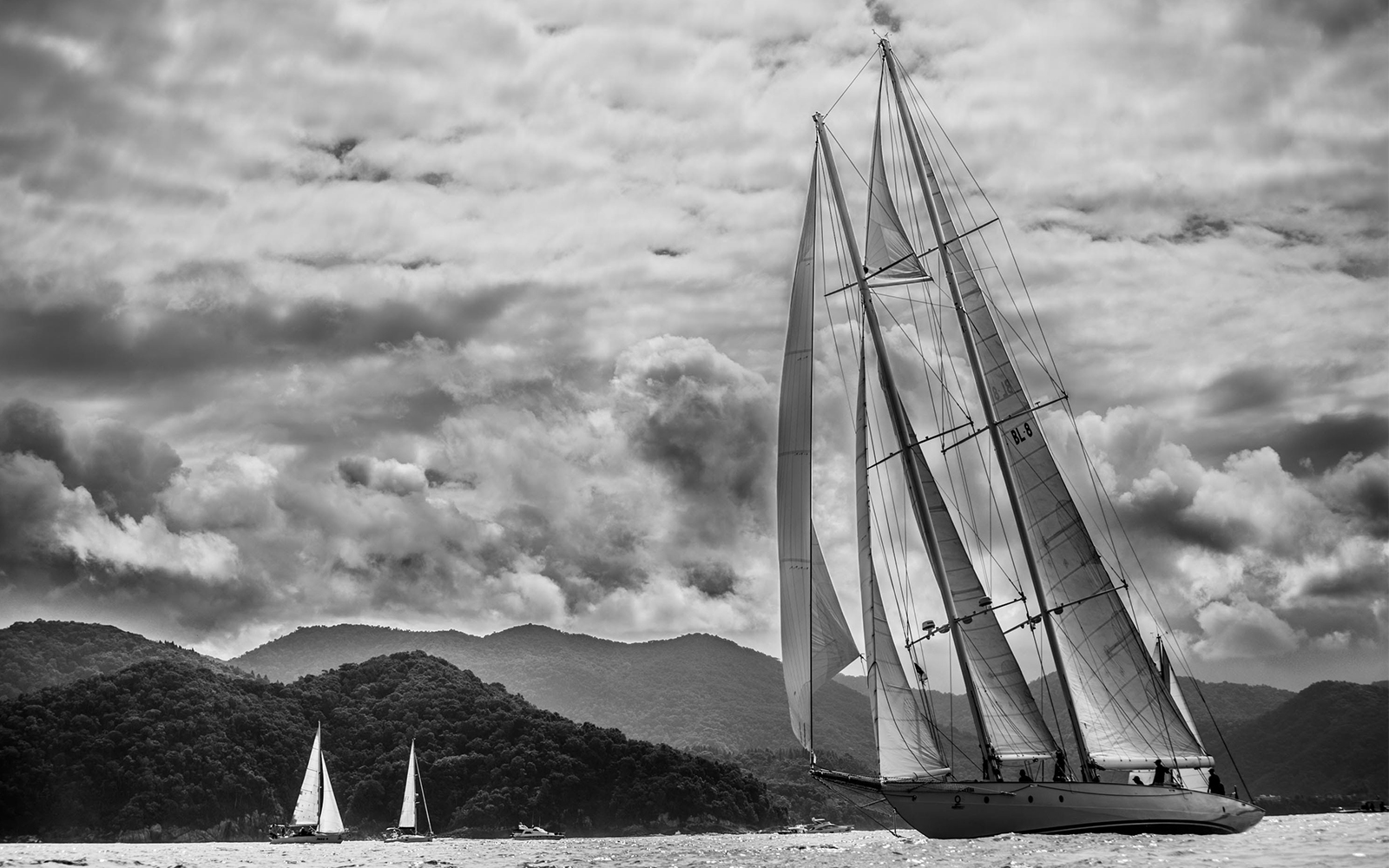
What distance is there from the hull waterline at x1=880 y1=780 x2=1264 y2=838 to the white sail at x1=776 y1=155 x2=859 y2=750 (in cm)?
484

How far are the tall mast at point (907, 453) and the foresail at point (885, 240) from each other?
0.60 meters

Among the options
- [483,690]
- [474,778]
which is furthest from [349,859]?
[483,690]

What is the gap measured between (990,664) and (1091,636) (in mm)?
3446

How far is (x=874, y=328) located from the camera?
1780 inches

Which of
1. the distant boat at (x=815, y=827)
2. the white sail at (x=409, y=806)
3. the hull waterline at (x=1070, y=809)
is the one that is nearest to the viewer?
the hull waterline at (x=1070, y=809)

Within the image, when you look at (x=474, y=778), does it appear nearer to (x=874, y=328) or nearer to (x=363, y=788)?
(x=363, y=788)

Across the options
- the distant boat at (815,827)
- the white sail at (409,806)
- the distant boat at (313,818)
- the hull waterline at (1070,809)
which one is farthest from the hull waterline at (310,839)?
the hull waterline at (1070,809)

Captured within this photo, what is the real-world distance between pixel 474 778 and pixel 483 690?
85.2ft

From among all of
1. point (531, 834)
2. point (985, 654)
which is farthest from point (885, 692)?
point (531, 834)

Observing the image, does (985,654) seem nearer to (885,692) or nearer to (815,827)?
(885,692)

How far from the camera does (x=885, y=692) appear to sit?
41875 mm

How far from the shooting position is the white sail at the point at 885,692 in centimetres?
4116

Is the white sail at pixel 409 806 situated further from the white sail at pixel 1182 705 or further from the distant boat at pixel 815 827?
the white sail at pixel 1182 705

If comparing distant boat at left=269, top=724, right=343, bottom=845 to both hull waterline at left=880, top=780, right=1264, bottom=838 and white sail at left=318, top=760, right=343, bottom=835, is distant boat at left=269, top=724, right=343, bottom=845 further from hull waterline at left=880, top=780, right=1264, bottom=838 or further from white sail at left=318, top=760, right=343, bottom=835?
hull waterline at left=880, top=780, right=1264, bottom=838
